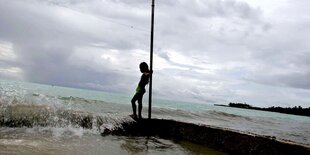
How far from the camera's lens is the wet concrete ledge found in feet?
19.4

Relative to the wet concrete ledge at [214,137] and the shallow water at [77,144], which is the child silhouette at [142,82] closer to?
the wet concrete ledge at [214,137]

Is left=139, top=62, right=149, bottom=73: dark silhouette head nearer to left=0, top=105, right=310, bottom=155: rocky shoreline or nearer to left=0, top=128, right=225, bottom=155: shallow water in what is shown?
left=0, top=105, right=310, bottom=155: rocky shoreline

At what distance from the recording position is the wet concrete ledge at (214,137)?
19.4 feet

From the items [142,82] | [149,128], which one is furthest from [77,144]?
[142,82]

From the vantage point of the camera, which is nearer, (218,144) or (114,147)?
→ (114,147)

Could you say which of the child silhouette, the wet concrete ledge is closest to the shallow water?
the wet concrete ledge

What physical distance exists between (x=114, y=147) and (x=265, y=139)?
2910 mm

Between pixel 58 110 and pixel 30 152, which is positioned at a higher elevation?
pixel 58 110

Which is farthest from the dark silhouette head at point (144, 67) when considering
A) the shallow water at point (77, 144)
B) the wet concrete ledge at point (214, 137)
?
the shallow water at point (77, 144)

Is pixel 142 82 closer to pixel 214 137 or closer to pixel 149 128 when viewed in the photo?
pixel 149 128

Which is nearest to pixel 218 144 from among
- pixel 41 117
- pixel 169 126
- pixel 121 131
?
pixel 169 126

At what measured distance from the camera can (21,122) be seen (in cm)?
779

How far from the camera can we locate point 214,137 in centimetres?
765

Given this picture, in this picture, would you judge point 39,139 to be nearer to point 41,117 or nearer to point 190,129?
point 41,117
